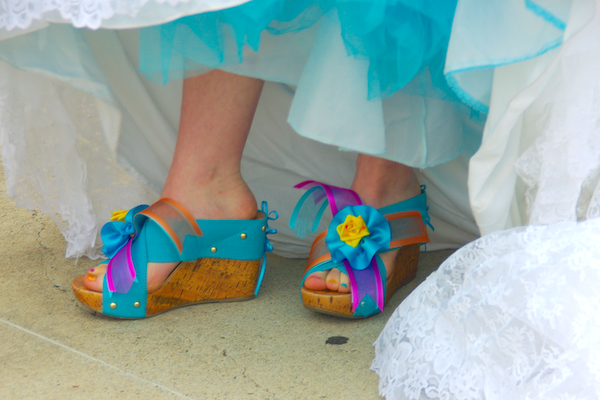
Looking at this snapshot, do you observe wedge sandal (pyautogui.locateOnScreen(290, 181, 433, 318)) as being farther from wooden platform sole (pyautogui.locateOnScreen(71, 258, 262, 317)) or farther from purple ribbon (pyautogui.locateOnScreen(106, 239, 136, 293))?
purple ribbon (pyautogui.locateOnScreen(106, 239, 136, 293))

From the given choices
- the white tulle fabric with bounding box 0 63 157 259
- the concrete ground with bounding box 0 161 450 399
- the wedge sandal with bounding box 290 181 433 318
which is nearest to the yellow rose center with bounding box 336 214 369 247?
the wedge sandal with bounding box 290 181 433 318

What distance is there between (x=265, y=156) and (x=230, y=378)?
0.56 meters

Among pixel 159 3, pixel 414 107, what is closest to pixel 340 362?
pixel 414 107

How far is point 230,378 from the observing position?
690 millimetres

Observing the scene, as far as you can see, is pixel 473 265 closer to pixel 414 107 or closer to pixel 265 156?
pixel 414 107

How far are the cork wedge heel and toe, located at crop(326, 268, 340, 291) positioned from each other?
0.44 ft

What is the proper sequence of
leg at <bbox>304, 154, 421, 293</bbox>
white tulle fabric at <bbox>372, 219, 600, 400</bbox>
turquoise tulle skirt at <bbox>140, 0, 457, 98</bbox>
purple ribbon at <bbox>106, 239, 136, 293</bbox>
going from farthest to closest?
leg at <bbox>304, 154, 421, 293</bbox>, purple ribbon at <bbox>106, 239, 136, 293</bbox>, turquoise tulle skirt at <bbox>140, 0, 457, 98</bbox>, white tulle fabric at <bbox>372, 219, 600, 400</bbox>

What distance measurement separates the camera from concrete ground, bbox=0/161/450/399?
0.67 metres

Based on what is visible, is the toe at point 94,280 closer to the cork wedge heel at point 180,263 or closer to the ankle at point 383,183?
the cork wedge heel at point 180,263

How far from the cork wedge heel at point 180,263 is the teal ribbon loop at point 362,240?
0.12 m

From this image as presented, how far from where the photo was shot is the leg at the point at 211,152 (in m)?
0.85

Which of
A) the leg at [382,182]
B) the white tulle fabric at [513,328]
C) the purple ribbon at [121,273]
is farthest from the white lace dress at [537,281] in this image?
the purple ribbon at [121,273]

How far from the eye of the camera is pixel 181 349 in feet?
2.48

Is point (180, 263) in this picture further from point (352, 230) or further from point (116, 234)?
point (352, 230)
